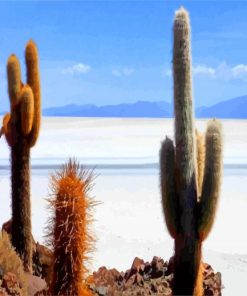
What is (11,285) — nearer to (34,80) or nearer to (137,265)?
(137,265)

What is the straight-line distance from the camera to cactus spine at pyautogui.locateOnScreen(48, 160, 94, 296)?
4871mm

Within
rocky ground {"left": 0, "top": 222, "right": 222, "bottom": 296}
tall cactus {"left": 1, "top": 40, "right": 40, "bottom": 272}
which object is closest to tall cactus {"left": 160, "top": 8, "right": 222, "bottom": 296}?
rocky ground {"left": 0, "top": 222, "right": 222, "bottom": 296}

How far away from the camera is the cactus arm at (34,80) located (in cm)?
668

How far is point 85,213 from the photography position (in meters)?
4.92

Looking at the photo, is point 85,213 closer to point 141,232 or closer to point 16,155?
point 16,155

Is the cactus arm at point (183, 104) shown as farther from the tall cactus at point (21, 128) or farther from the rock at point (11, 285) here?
the tall cactus at point (21, 128)

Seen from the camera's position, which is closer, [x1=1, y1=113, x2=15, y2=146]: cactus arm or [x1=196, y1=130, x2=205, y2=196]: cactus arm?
[x1=196, y1=130, x2=205, y2=196]: cactus arm

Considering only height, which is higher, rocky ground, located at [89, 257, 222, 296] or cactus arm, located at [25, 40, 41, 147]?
cactus arm, located at [25, 40, 41, 147]

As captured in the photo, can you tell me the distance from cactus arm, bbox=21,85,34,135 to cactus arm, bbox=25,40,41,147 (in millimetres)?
73

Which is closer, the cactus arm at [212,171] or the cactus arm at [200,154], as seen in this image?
the cactus arm at [212,171]

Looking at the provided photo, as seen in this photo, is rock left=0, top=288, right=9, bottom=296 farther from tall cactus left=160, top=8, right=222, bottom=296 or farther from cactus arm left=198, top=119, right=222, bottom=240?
cactus arm left=198, top=119, right=222, bottom=240

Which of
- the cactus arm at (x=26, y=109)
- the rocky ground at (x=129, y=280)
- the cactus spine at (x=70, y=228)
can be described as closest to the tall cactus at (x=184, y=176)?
the cactus spine at (x=70, y=228)

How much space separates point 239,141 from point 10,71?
35165 mm

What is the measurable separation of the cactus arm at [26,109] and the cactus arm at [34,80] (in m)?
0.07
